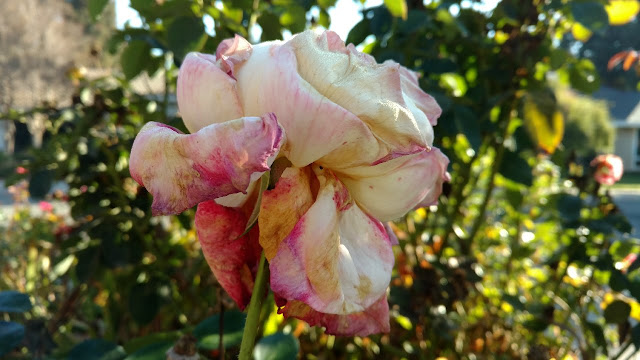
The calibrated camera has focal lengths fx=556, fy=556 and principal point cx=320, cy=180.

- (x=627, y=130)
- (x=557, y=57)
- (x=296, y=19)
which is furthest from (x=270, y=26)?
(x=627, y=130)

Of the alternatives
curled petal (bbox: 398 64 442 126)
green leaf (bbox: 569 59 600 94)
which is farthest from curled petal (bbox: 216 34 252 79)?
green leaf (bbox: 569 59 600 94)

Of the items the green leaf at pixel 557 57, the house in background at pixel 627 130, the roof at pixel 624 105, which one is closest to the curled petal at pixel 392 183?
the green leaf at pixel 557 57

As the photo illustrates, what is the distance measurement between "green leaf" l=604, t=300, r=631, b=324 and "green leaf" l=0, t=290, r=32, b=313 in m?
0.92

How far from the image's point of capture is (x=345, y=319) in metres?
0.40

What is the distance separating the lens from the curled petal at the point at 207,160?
294mm

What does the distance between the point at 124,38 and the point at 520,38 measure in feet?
2.59

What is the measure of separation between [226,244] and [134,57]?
0.71 m

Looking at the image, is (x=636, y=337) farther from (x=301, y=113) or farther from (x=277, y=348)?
(x=301, y=113)

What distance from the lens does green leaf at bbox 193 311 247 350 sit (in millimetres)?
617

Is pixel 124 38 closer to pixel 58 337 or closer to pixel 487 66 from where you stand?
pixel 487 66

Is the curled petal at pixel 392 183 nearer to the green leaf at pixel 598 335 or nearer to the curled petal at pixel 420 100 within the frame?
the curled petal at pixel 420 100

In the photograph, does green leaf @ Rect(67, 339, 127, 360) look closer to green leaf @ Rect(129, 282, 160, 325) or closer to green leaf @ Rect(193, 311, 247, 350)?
green leaf @ Rect(193, 311, 247, 350)

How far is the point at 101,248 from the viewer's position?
1.07 m

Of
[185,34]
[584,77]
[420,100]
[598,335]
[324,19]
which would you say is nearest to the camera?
[420,100]
